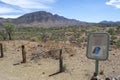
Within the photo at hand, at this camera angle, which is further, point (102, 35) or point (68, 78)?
point (68, 78)

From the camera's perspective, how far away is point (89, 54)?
9625 mm

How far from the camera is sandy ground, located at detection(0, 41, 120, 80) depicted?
46.4 ft

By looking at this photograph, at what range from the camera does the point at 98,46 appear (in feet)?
30.9

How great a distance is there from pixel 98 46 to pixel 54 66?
23.0ft

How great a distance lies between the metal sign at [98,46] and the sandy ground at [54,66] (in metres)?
3.34

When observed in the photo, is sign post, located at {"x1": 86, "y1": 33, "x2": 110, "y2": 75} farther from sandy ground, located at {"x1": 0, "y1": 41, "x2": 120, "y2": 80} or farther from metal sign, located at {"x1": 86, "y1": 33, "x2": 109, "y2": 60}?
sandy ground, located at {"x1": 0, "y1": 41, "x2": 120, "y2": 80}

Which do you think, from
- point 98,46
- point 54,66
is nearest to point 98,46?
point 98,46

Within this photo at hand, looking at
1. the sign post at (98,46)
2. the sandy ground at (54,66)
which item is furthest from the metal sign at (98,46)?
the sandy ground at (54,66)

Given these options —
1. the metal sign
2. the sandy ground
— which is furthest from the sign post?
the sandy ground

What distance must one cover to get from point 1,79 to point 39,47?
773cm

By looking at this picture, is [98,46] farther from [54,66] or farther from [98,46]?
[54,66]

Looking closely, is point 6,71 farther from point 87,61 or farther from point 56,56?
point 87,61

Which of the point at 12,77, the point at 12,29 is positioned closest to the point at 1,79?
the point at 12,77

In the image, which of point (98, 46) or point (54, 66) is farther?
point (54, 66)
